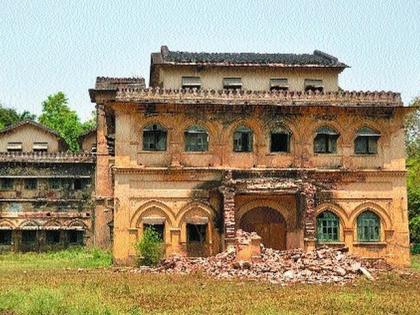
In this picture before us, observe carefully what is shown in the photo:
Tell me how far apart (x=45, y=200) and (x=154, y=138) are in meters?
15.6

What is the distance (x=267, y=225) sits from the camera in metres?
27.7

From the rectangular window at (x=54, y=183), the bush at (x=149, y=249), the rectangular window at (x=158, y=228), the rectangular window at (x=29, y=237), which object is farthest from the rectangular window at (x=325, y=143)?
the rectangular window at (x=29, y=237)

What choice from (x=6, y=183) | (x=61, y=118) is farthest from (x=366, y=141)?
(x=61, y=118)

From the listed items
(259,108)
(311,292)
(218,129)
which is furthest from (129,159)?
(311,292)

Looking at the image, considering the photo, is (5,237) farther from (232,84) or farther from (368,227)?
(368,227)

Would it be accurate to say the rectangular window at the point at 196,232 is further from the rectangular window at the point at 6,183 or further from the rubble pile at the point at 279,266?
the rectangular window at the point at 6,183

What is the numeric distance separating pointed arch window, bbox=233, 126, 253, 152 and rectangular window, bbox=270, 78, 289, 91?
12.2 feet

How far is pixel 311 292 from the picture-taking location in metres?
17.4

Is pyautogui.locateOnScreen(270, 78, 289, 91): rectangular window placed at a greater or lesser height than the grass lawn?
greater

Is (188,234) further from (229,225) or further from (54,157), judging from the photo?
(54,157)

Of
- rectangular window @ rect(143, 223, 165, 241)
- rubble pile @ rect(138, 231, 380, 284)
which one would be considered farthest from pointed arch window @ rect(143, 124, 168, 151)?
rubble pile @ rect(138, 231, 380, 284)

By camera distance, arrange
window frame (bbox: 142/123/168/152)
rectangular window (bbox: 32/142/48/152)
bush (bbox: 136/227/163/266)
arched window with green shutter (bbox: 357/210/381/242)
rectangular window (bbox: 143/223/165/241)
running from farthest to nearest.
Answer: rectangular window (bbox: 32/142/48/152) → arched window with green shutter (bbox: 357/210/381/242) → window frame (bbox: 142/123/168/152) → rectangular window (bbox: 143/223/165/241) → bush (bbox: 136/227/163/266)

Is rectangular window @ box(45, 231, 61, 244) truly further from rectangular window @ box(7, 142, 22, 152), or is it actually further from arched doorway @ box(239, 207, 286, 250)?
arched doorway @ box(239, 207, 286, 250)

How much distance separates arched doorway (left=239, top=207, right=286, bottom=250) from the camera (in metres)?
27.6
